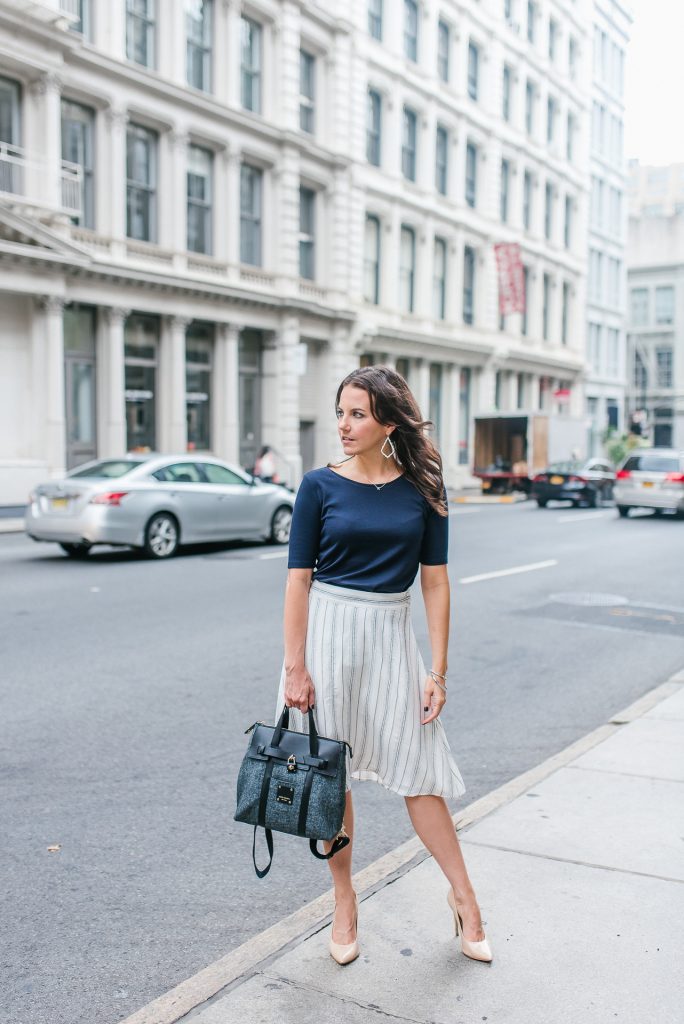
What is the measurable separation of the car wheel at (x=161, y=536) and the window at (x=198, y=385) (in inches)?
537

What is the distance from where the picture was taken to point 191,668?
800 centimetres

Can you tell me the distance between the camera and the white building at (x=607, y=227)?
55188mm

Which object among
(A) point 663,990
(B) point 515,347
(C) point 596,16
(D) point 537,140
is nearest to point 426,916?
(A) point 663,990

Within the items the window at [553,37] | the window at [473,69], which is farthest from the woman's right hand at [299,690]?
the window at [553,37]

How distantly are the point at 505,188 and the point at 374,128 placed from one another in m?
11.2

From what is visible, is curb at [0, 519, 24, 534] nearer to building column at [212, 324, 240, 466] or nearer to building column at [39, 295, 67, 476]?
building column at [39, 295, 67, 476]

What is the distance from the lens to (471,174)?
1674 inches

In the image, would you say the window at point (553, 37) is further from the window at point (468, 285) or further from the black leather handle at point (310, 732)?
the black leather handle at point (310, 732)

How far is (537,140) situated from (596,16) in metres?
11.5

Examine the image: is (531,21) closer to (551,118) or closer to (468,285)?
(551,118)

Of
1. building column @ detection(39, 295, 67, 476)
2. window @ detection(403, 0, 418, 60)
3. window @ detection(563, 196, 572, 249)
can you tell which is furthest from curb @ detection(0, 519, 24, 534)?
window @ detection(563, 196, 572, 249)

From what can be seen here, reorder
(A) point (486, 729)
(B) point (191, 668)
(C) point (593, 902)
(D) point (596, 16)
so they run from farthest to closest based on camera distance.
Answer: (D) point (596, 16), (B) point (191, 668), (A) point (486, 729), (C) point (593, 902)

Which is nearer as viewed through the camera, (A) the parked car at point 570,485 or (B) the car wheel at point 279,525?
(B) the car wheel at point 279,525

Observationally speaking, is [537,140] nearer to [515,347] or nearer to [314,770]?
[515,347]
